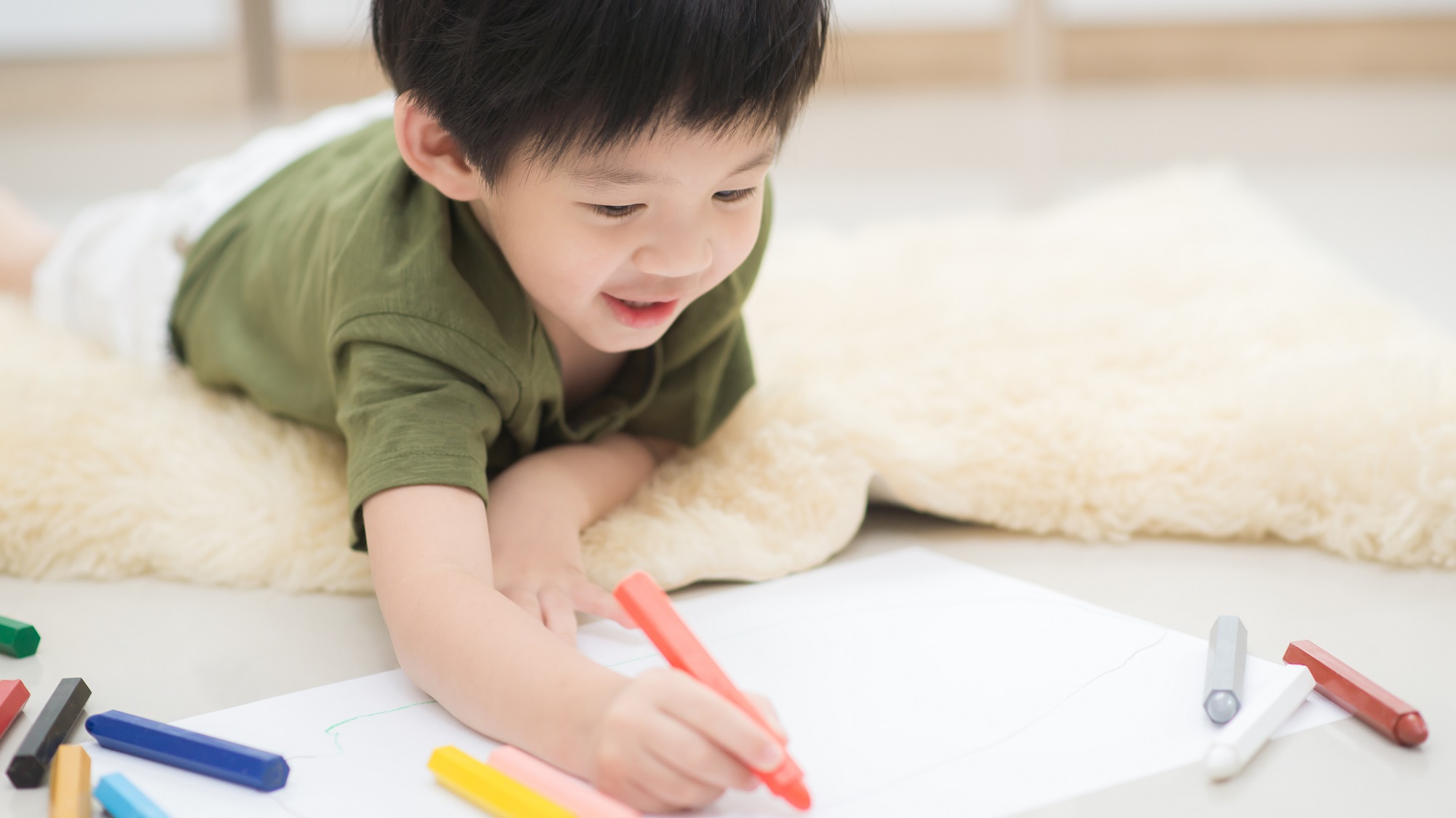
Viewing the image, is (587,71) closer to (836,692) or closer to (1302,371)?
(836,692)

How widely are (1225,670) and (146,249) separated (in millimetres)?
866

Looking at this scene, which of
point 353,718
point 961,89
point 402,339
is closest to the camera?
point 353,718

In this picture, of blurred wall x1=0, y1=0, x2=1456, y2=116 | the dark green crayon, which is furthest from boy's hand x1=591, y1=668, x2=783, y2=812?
blurred wall x1=0, y1=0, x2=1456, y2=116

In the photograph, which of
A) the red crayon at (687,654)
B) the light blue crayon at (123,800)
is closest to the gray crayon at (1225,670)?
the red crayon at (687,654)

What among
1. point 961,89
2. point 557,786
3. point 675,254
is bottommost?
point 961,89

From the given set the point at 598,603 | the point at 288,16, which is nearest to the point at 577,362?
the point at 598,603

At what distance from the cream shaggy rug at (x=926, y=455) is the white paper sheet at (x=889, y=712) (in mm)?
84

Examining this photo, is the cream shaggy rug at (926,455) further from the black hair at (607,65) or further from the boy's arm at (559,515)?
the black hair at (607,65)

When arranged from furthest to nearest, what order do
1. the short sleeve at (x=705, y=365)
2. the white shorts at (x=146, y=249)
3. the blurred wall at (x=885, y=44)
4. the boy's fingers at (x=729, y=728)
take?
1. the blurred wall at (x=885, y=44)
2. the white shorts at (x=146, y=249)
3. the short sleeve at (x=705, y=365)
4. the boy's fingers at (x=729, y=728)

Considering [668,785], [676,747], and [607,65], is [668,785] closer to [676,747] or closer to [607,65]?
[676,747]

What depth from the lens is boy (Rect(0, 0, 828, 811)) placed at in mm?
508

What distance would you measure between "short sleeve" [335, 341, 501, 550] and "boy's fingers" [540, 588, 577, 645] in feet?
0.19

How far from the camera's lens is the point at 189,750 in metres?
0.49

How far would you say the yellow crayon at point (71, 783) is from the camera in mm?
452
